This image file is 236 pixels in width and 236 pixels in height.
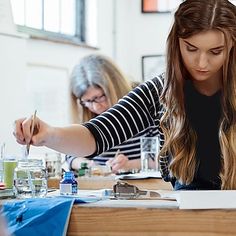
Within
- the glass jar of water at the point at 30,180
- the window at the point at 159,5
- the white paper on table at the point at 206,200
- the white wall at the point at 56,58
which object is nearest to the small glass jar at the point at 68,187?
the glass jar of water at the point at 30,180

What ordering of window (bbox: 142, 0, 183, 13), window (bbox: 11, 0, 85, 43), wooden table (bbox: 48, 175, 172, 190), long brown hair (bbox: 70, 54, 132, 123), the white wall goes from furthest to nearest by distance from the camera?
window (bbox: 142, 0, 183, 13), window (bbox: 11, 0, 85, 43), the white wall, long brown hair (bbox: 70, 54, 132, 123), wooden table (bbox: 48, 175, 172, 190)

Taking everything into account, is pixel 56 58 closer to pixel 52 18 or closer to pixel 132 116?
pixel 52 18

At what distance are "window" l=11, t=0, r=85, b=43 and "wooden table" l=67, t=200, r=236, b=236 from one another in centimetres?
297

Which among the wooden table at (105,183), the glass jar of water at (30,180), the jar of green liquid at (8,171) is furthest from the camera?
the wooden table at (105,183)

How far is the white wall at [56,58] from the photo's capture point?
11.8 ft

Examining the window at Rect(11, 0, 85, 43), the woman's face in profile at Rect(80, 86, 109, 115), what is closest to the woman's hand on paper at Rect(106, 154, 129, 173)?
the woman's face in profile at Rect(80, 86, 109, 115)

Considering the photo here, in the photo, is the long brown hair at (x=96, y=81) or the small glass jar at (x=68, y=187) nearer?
the small glass jar at (x=68, y=187)

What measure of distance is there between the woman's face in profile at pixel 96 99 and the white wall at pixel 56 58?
734 millimetres

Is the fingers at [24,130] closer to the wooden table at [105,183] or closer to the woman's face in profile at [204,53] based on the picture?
the woman's face in profile at [204,53]

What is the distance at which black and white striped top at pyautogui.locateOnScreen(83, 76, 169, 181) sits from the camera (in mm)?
1630

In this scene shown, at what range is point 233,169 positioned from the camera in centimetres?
148

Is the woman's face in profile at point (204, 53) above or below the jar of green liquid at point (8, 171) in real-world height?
above

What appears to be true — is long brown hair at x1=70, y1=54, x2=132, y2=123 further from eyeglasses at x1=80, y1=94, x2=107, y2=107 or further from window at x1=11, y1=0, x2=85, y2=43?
window at x1=11, y1=0, x2=85, y2=43

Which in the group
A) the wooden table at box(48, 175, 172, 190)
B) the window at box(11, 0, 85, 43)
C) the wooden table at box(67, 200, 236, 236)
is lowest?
the wooden table at box(48, 175, 172, 190)
